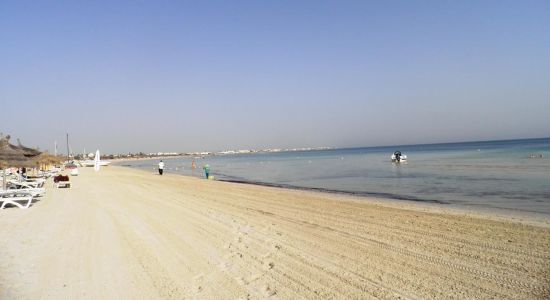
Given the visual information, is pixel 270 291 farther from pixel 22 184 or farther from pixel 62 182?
pixel 62 182

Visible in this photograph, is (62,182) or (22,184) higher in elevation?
(22,184)

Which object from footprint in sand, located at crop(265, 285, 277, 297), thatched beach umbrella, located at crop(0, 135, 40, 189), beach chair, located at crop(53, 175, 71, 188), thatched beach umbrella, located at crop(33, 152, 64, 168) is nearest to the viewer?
footprint in sand, located at crop(265, 285, 277, 297)

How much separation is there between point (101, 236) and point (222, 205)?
4.83m

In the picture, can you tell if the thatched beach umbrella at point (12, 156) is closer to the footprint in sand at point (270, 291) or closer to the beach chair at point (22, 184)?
the beach chair at point (22, 184)

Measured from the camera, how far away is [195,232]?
26.3 ft

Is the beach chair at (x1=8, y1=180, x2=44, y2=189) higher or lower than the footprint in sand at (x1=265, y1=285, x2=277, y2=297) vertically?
higher

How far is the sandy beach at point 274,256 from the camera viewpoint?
15.4 ft

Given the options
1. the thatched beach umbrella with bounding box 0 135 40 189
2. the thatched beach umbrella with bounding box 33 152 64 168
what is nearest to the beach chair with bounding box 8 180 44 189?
the thatched beach umbrella with bounding box 0 135 40 189

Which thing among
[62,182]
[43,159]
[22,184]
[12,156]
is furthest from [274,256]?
[43,159]

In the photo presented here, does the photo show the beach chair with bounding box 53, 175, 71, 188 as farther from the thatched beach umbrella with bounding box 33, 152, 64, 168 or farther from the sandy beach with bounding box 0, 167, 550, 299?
the sandy beach with bounding box 0, 167, 550, 299

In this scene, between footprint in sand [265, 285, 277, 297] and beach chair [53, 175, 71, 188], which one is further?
beach chair [53, 175, 71, 188]

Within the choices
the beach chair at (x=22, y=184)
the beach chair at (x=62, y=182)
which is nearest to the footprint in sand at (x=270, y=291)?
the beach chair at (x=22, y=184)

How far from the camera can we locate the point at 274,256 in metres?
6.13

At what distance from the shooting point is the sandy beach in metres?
4.68
